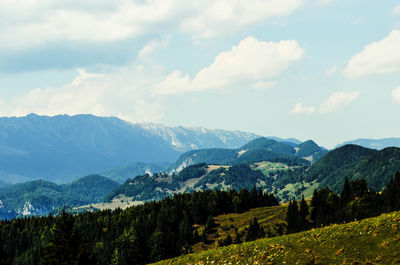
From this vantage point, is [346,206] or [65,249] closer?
[65,249]

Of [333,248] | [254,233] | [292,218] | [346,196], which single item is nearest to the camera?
[333,248]

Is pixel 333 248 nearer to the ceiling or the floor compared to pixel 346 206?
nearer to the ceiling

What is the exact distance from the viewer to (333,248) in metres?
39.5

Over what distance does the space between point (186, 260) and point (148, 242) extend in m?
111

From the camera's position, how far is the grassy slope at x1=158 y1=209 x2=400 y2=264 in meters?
36.2

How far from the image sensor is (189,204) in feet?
642

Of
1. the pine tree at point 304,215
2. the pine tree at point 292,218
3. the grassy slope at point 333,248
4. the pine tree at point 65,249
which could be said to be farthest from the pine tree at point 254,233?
the grassy slope at point 333,248

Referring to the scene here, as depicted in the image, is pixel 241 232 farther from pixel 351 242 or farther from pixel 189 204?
pixel 351 242

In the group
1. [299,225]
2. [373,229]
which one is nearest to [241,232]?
[299,225]

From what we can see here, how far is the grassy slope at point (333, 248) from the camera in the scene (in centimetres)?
3622

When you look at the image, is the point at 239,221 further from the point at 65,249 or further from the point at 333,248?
the point at 333,248

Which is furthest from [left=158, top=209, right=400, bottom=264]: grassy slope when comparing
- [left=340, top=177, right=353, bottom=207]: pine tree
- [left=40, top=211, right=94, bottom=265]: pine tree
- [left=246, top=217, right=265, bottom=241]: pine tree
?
[left=340, top=177, right=353, bottom=207]: pine tree

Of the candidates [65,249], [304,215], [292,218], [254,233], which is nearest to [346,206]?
[304,215]

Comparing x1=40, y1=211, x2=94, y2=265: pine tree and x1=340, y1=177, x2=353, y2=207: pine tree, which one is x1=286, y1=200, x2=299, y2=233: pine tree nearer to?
x1=340, y1=177, x2=353, y2=207: pine tree
